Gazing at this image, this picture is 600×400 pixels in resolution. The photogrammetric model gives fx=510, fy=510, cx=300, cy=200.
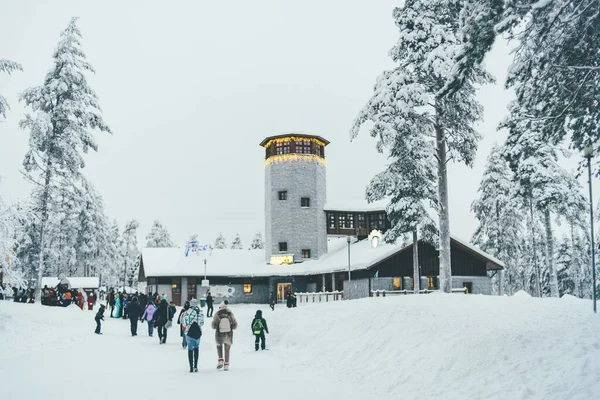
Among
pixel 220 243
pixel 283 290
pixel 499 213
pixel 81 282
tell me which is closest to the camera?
pixel 499 213

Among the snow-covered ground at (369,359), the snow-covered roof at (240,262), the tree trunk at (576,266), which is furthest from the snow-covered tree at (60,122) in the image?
the tree trunk at (576,266)

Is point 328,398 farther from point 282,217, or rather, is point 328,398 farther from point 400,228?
point 282,217

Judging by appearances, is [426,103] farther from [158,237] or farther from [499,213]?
[158,237]

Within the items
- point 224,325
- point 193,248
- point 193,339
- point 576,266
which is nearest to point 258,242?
point 193,248

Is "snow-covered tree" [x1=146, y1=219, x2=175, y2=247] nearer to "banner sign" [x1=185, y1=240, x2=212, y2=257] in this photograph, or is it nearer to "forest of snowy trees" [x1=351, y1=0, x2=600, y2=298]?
"banner sign" [x1=185, y1=240, x2=212, y2=257]

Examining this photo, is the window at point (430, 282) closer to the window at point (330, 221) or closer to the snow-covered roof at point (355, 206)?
the snow-covered roof at point (355, 206)

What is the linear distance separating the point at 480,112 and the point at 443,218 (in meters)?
5.52

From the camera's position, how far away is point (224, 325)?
13.0 meters

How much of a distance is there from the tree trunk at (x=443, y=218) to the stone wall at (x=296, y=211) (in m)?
22.4

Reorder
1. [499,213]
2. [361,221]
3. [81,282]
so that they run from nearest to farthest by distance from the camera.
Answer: [499,213] → [361,221] → [81,282]

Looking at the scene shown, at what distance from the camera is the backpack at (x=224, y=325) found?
13.0 metres

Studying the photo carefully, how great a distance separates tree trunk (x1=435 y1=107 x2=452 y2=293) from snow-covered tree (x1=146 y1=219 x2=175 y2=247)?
201 ft

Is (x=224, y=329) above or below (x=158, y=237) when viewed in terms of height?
below

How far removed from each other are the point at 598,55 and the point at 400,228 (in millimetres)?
20061
